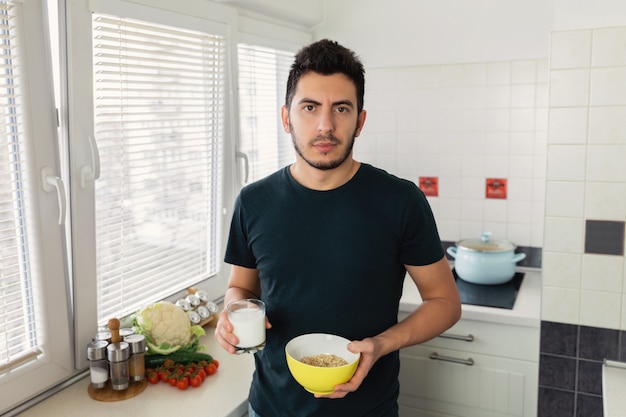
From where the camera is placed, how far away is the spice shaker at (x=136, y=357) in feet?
5.93

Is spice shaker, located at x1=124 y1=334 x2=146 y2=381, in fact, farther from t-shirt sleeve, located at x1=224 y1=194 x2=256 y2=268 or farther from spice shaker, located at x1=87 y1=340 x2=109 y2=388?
t-shirt sleeve, located at x1=224 y1=194 x2=256 y2=268

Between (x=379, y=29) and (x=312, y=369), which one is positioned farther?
(x=379, y=29)

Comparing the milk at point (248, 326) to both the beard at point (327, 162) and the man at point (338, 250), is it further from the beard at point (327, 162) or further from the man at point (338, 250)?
the beard at point (327, 162)

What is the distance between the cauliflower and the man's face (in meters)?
0.80

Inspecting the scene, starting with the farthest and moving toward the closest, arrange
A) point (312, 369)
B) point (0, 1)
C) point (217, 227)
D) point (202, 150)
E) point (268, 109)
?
point (268, 109)
point (217, 227)
point (202, 150)
point (0, 1)
point (312, 369)

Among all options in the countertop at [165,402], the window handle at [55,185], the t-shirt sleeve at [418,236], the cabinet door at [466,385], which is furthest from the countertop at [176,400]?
the cabinet door at [466,385]

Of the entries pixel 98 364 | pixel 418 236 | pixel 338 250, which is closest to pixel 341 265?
pixel 338 250

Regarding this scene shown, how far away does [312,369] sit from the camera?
1336 mm

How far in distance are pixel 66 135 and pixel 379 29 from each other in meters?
1.76

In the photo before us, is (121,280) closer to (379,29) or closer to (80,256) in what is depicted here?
(80,256)

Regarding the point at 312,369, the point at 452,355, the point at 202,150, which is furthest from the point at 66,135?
the point at 452,355

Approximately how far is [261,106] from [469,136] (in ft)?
3.26

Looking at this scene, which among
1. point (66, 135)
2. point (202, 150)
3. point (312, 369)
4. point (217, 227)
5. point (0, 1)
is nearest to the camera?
point (312, 369)

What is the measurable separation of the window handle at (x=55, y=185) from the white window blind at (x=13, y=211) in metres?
0.04
